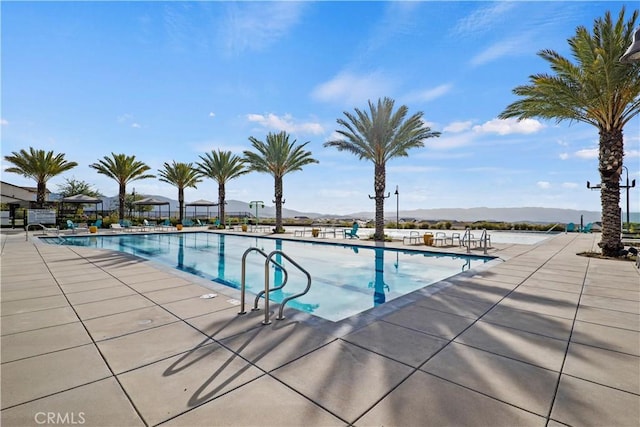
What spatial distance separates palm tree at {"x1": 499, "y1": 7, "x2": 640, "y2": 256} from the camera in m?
9.07

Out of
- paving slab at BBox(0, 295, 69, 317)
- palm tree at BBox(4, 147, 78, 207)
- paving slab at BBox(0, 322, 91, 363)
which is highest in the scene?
palm tree at BBox(4, 147, 78, 207)

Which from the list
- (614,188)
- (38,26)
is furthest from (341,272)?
(38,26)

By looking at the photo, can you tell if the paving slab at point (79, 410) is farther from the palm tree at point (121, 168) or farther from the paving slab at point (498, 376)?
the palm tree at point (121, 168)

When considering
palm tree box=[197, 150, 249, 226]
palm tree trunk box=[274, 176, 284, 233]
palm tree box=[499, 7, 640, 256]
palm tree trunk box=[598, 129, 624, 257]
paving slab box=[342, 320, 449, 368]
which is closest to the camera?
paving slab box=[342, 320, 449, 368]

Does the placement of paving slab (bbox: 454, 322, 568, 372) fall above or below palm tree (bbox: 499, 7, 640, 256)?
below

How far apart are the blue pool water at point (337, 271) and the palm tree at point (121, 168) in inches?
691

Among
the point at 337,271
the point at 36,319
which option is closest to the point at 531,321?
the point at 337,271

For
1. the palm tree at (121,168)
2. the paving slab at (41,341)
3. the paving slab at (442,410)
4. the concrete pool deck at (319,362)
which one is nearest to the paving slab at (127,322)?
the concrete pool deck at (319,362)

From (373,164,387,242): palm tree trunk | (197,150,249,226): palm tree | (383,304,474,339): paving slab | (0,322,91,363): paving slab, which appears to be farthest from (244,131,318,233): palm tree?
(0,322,91,363): paving slab

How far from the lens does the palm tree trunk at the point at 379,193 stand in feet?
56.9

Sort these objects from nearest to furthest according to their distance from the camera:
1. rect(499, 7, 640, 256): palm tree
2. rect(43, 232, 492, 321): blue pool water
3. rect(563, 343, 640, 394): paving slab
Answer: rect(563, 343, 640, 394): paving slab → rect(43, 232, 492, 321): blue pool water → rect(499, 7, 640, 256): palm tree

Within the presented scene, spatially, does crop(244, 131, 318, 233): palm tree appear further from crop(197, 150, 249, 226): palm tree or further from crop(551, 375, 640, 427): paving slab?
crop(551, 375, 640, 427): paving slab

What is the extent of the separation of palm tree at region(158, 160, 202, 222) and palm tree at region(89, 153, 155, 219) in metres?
A: 2.44

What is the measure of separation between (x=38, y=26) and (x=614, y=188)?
762 inches
